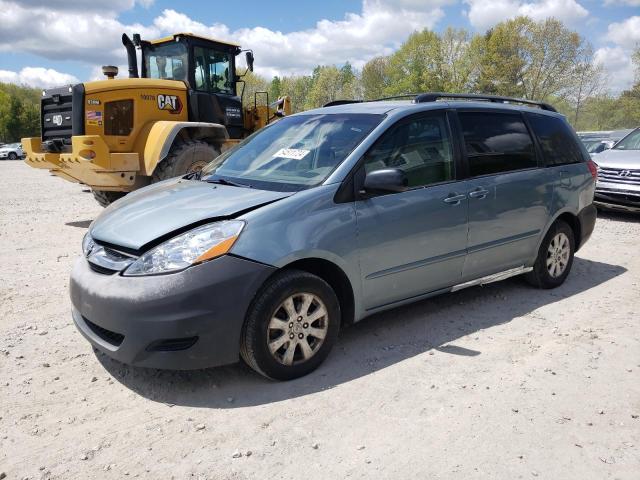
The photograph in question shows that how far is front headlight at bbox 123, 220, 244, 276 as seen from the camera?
305cm

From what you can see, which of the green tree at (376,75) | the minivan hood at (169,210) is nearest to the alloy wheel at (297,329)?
the minivan hood at (169,210)

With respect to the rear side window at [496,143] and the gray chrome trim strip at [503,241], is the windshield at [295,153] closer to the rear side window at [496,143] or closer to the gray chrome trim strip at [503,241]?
the rear side window at [496,143]

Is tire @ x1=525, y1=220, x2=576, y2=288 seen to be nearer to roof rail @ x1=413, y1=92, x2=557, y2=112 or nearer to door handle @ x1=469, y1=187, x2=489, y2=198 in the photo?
door handle @ x1=469, y1=187, x2=489, y2=198

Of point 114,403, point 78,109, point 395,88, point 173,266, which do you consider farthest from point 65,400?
point 395,88

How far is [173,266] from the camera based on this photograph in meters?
3.04

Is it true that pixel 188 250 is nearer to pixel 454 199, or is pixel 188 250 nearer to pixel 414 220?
pixel 414 220

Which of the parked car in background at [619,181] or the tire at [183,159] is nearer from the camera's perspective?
the tire at [183,159]

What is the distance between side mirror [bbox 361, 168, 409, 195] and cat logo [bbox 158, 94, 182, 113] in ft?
21.5

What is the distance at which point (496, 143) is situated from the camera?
4.67 m

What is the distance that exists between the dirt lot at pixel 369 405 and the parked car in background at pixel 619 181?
4.98 m

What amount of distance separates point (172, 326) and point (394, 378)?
4.71 feet

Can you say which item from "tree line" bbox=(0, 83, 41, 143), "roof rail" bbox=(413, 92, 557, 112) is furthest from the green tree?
"roof rail" bbox=(413, 92, 557, 112)

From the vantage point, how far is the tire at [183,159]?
8.59m

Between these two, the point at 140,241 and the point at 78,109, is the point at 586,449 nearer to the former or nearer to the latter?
the point at 140,241
